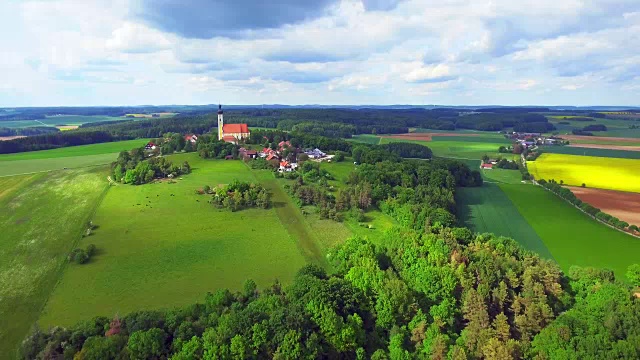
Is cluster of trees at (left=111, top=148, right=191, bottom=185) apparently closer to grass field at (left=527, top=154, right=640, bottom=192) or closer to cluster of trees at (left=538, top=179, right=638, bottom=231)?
cluster of trees at (left=538, top=179, right=638, bottom=231)

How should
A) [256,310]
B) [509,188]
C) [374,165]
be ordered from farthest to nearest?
[374,165] < [509,188] < [256,310]

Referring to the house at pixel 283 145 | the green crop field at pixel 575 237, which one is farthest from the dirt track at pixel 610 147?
the house at pixel 283 145

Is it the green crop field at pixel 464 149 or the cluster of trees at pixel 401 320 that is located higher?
the green crop field at pixel 464 149

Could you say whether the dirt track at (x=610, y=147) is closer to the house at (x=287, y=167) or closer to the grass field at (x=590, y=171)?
the grass field at (x=590, y=171)

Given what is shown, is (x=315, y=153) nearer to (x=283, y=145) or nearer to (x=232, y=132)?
(x=283, y=145)

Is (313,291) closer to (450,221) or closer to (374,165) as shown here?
(450,221)

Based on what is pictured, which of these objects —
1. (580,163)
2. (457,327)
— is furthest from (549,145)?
(457,327)

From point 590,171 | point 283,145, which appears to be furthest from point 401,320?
point 590,171
